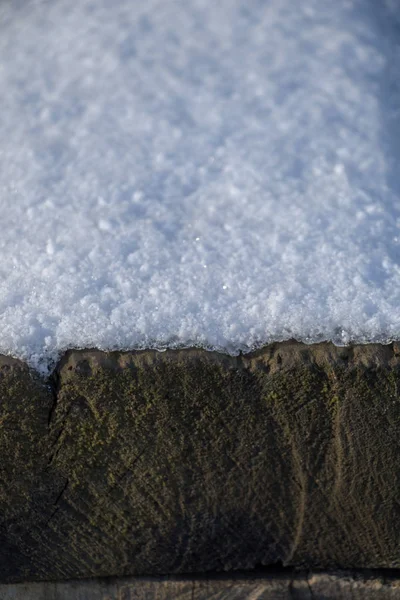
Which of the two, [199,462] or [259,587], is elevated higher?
[199,462]

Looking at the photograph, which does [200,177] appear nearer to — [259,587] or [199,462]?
[199,462]

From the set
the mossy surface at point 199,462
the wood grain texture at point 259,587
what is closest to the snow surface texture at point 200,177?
the mossy surface at point 199,462

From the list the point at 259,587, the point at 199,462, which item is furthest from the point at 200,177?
the point at 259,587

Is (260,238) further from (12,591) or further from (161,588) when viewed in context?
(12,591)

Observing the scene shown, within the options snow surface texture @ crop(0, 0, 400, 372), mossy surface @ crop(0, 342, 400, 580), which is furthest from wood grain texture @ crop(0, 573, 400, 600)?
snow surface texture @ crop(0, 0, 400, 372)

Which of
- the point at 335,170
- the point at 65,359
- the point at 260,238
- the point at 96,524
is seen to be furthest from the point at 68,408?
the point at 335,170

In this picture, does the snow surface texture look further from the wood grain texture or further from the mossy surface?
the wood grain texture
